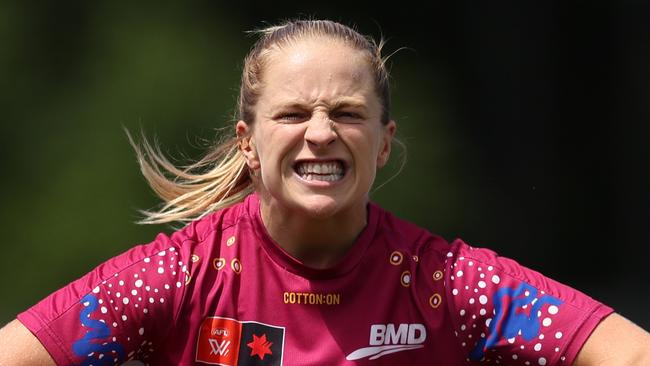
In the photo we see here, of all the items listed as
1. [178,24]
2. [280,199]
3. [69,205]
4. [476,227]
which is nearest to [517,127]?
[476,227]

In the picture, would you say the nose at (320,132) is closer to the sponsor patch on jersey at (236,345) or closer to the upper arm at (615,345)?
the sponsor patch on jersey at (236,345)

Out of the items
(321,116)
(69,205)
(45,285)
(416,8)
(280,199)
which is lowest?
(45,285)

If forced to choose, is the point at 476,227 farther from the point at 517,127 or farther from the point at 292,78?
the point at 292,78

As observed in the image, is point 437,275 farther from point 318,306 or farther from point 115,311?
point 115,311

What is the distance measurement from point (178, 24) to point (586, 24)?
2.20 meters

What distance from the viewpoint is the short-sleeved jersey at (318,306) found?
318 centimetres

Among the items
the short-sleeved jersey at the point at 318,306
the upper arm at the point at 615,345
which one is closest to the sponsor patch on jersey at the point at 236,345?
the short-sleeved jersey at the point at 318,306

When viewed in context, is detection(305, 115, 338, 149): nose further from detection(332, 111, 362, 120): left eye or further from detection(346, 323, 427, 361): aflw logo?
detection(346, 323, 427, 361): aflw logo

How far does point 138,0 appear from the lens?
699 cm

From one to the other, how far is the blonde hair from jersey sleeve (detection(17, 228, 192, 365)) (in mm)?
337

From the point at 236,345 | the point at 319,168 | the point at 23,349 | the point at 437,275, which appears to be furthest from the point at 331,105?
the point at 23,349

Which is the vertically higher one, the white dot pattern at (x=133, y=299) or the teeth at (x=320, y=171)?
the teeth at (x=320, y=171)

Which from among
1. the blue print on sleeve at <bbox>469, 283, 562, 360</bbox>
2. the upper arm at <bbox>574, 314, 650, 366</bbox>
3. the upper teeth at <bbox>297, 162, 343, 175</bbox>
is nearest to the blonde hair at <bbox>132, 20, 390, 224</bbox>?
the upper teeth at <bbox>297, 162, 343, 175</bbox>

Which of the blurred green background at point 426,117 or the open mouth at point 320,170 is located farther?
the blurred green background at point 426,117
